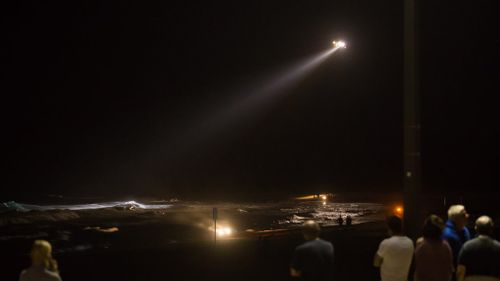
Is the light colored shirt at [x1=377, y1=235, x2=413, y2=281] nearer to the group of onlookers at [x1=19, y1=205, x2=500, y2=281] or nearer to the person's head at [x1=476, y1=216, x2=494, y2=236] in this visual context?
the group of onlookers at [x1=19, y1=205, x2=500, y2=281]

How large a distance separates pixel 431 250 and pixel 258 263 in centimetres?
916

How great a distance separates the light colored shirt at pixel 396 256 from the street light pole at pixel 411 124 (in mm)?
1332

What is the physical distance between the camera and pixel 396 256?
614 cm

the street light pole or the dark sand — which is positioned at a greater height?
the street light pole

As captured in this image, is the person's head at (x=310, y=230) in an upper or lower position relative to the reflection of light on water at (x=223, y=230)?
upper

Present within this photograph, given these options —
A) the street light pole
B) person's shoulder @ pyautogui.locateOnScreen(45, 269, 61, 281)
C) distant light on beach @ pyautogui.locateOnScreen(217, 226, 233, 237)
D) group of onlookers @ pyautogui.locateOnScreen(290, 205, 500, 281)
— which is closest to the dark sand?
distant light on beach @ pyautogui.locateOnScreen(217, 226, 233, 237)

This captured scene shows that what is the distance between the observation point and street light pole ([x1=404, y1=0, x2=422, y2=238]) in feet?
24.4

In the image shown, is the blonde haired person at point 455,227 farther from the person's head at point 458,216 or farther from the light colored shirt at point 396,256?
the light colored shirt at point 396,256

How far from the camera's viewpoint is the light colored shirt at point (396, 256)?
6.14 m

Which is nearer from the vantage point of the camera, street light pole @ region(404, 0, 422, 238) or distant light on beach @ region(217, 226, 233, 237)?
street light pole @ region(404, 0, 422, 238)

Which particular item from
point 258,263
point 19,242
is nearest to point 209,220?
point 19,242

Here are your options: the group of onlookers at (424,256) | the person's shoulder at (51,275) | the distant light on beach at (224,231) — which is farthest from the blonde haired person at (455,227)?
the distant light on beach at (224,231)

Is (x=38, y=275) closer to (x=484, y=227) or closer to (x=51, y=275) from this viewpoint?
(x=51, y=275)

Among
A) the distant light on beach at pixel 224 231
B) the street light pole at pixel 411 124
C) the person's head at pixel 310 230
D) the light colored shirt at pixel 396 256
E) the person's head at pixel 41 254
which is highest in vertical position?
the street light pole at pixel 411 124
